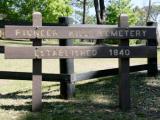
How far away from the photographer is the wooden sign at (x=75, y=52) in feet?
24.3

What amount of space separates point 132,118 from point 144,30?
152cm

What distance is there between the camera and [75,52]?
7.57m

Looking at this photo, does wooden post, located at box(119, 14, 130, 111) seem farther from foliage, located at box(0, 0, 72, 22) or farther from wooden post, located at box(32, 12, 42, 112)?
foliage, located at box(0, 0, 72, 22)

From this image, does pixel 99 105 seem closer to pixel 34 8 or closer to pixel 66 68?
pixel 66 68

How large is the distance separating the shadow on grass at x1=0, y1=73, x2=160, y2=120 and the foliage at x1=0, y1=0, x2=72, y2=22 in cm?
4686

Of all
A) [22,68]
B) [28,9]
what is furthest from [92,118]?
[28,9]

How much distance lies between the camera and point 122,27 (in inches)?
302

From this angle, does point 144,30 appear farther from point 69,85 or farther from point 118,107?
point 69,85

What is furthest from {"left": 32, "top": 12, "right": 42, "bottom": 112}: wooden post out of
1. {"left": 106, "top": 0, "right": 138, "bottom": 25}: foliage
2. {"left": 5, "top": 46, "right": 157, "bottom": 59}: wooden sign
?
{"left": 106, "top": 0, "right": 138, "bottom": 25}: foliage

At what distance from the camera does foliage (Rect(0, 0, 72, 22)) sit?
5684 cm

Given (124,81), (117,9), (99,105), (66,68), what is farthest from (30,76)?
(117,9)

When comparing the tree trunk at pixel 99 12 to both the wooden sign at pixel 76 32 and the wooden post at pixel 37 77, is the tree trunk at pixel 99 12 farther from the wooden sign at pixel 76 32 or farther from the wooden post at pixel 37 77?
the wooden post at pixel 37 77

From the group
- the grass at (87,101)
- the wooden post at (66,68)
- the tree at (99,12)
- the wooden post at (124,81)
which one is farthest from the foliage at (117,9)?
the wooden post at (124,81)

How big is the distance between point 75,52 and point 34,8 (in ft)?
166
